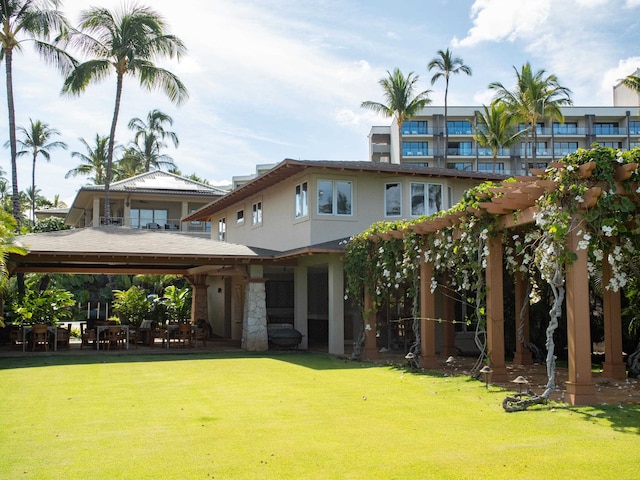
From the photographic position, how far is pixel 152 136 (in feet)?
177

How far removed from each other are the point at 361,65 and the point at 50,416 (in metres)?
12.1

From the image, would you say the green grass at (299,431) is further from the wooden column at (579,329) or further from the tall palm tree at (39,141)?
the tall palm tree at (39,141)

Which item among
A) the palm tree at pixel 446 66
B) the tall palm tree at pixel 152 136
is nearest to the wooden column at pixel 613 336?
the palm tree at pixel 446 66

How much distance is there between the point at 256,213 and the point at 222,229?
5566mm

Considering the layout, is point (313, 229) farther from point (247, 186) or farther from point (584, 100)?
point (584, 100)

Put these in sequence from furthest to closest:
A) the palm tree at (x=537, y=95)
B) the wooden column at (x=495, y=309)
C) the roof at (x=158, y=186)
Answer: the palm tree at (x=537, y=95) < the roof at (x=158, y=186) < the wooden column at (x=495, y=309)

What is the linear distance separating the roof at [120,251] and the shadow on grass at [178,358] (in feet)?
8.91

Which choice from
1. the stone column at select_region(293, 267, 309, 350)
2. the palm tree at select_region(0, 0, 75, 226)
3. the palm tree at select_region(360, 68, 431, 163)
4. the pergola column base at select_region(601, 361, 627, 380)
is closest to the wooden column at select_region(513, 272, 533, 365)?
the pergola column base at select_region(601, 361, 627, 380)

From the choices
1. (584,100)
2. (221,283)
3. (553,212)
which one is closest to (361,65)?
(553,212)

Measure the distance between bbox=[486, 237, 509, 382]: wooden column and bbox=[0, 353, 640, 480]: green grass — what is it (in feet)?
1.93

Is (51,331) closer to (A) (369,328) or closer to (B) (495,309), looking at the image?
(A) (369,328)

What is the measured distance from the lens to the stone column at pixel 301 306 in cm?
2014

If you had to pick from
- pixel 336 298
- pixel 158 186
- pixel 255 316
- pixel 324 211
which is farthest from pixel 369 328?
pixel 158 186

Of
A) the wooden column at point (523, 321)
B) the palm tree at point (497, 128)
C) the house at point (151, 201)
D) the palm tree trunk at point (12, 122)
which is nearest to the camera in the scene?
the wooden column at point (523, 321)
